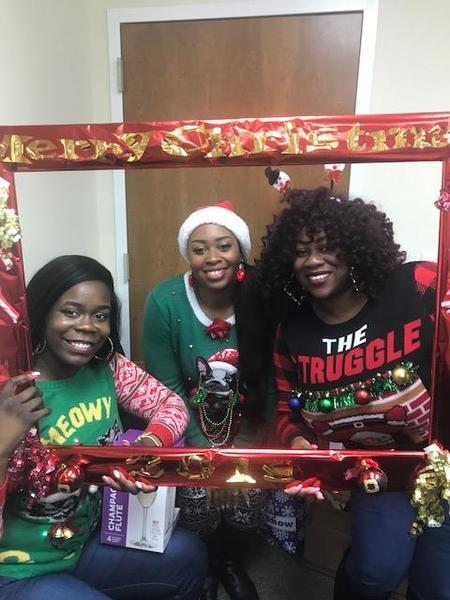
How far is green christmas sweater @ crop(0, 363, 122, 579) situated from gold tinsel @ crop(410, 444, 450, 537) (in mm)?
608

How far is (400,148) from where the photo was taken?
801mm

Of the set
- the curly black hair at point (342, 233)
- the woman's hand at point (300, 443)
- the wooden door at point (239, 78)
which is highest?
the wooden door at point (239, 78)

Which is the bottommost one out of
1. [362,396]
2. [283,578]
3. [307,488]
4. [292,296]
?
[283,578]

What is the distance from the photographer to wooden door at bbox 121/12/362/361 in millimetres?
1594

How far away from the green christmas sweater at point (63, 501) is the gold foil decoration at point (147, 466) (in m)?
0.13

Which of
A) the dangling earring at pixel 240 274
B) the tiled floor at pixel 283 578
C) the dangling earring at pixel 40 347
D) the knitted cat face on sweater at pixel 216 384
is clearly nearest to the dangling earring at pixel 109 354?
the dangling earring at pixel 40 347

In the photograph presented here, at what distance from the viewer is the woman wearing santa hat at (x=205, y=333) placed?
1.20 metres

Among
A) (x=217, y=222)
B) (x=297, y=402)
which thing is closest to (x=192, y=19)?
(x=217, y=222)

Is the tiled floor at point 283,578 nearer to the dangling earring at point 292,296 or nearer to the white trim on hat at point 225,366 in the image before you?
the white trim on hat at point 225,366

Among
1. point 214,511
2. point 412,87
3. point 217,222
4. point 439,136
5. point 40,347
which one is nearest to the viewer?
point 439,136

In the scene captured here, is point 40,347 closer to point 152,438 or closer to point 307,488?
point 152,438

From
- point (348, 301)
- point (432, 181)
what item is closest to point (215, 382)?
point (348, 301)

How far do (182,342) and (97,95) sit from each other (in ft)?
3.53

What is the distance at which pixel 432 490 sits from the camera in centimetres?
82
